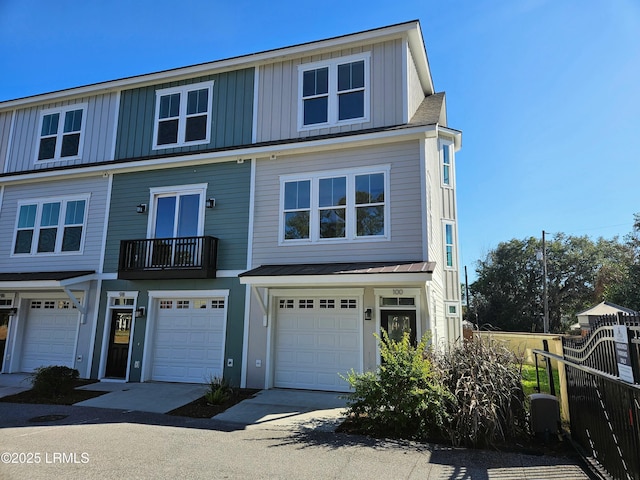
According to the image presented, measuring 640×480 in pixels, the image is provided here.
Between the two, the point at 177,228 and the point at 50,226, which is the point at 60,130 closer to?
the point at 50,226

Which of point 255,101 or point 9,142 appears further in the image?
point 9,142

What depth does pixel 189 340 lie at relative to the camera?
1153cm

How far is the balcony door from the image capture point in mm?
11398

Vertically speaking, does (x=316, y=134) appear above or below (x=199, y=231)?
above

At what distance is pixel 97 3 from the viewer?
8.32 metres

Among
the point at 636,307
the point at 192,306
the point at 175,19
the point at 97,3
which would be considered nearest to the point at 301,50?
the point at 175,19

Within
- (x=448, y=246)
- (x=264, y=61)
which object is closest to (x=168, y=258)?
(x=264, y=61)

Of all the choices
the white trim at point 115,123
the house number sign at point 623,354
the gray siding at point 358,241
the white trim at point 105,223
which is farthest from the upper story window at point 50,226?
the house number sign at point 623,354

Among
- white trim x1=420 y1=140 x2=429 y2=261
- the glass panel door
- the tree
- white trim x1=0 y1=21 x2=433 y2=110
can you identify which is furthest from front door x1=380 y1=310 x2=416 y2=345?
the tree

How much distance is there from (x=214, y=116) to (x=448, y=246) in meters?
9.92

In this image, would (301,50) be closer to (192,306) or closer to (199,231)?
(199,231)

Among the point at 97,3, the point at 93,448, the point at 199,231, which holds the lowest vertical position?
the point at 93,448

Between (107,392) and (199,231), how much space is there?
14.9ft

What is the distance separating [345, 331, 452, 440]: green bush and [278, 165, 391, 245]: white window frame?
12.6ft
